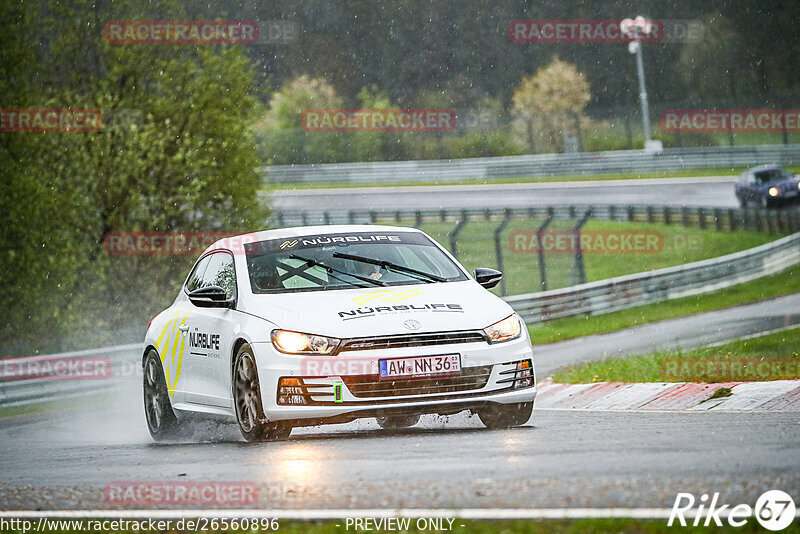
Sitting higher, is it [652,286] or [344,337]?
[344,337]

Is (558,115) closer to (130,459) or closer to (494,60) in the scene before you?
(494,60)

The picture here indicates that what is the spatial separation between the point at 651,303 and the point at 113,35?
13.3 m

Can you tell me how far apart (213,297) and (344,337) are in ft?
4.46

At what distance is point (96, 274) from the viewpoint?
27188 mm

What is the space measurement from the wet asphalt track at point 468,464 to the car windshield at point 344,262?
3.67 ft

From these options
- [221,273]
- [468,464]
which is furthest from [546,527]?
[221,273]

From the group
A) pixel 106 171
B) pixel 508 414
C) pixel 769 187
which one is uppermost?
pixel 106 171

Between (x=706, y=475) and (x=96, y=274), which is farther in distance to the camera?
(x=96, y=274)

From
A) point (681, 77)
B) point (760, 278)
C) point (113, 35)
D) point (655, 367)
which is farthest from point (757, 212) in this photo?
point (681, 77)

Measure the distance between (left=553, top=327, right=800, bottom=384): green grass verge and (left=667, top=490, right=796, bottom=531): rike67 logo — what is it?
6.32m

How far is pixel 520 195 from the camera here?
49.4 m

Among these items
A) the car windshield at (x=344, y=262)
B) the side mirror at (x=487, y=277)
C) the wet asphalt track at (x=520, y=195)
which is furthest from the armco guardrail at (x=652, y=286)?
the side mirror at (x=487, y=277)

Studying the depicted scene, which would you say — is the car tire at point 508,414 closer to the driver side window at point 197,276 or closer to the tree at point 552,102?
the driver side window at point 197,276

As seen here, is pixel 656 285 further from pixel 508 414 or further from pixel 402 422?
pixel 508 414
